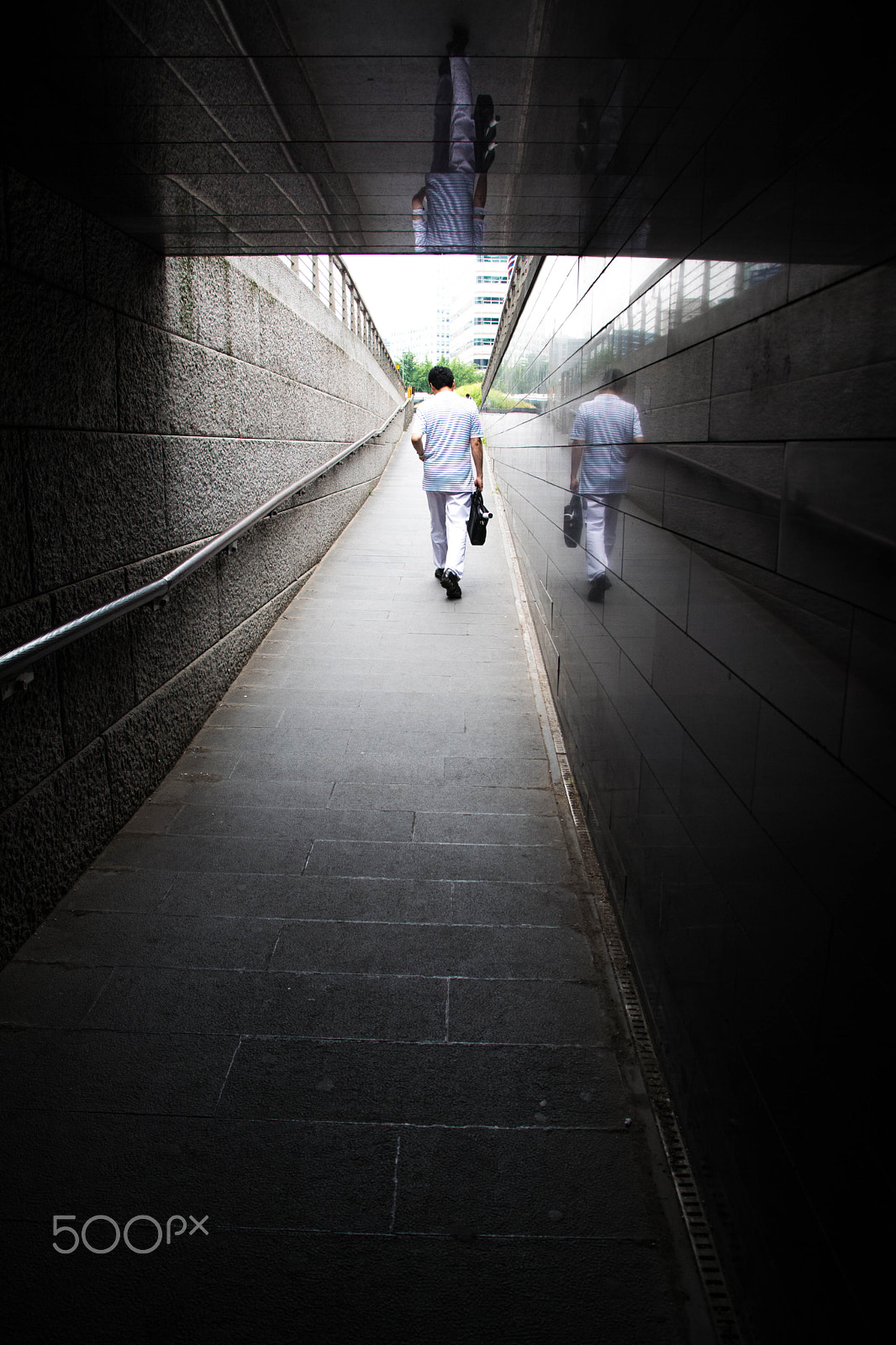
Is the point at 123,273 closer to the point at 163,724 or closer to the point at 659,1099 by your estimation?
the point at 163,724

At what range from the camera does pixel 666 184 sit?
251 cm

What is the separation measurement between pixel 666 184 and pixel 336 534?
24.1ft

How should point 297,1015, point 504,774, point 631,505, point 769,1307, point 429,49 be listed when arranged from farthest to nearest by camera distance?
point 504,774, point 631,505, point 297,1015, point 429,49, point 769,1307

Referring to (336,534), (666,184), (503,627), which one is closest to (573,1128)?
(666,184)

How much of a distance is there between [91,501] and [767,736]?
2520mm

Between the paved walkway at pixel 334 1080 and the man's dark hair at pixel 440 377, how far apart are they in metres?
3.88

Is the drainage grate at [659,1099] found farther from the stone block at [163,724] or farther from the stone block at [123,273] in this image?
the stone block at [123,273]

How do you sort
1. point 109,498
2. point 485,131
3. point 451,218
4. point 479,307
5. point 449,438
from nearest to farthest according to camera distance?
point 485,131 < point 109,498 < point 451,218 < point 449,438 < point 479,307

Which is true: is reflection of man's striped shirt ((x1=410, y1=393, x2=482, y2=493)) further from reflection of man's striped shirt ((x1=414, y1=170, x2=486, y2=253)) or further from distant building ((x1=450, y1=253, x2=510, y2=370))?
distant building ((x1=450, y1=253, x2=510, y2=370))

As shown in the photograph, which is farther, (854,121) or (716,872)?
(716,872)

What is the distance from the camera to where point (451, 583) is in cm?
761

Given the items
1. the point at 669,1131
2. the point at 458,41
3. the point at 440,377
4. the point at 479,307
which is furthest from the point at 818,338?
the point at 479,307

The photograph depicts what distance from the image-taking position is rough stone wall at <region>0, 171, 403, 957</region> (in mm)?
2832

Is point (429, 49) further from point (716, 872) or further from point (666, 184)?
point (716, 872)
